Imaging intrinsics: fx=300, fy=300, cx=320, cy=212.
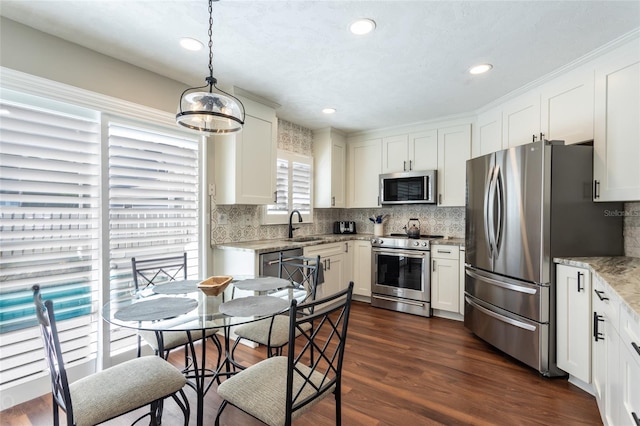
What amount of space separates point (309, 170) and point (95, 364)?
3195mm

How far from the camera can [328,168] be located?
4.38 meters

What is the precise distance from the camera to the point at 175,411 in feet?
6.37

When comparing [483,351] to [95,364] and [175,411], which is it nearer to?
[175,411]

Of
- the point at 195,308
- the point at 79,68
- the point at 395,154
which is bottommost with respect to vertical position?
the point at 195,308

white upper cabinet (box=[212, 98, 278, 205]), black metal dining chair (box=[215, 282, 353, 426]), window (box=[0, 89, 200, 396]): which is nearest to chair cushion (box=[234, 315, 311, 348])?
Answer: black metal dining chair (box=[215, 282, 353, 426])

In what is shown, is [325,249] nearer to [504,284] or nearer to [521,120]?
[504,284]

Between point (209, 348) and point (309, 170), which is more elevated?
point (309, 170)

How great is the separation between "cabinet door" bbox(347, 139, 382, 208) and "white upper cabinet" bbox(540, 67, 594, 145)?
207 centimetres

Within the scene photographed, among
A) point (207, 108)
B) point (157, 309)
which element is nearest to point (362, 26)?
point (207, 108)

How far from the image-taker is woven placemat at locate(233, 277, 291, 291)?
2.05m

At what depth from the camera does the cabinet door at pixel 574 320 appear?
2.09m

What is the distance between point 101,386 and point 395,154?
3914mm

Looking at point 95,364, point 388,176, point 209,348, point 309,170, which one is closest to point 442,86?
point 388,176

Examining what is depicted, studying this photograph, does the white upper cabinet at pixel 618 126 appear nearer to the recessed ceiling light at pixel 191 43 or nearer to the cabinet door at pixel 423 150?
the cabinet door at pixel 423 150
